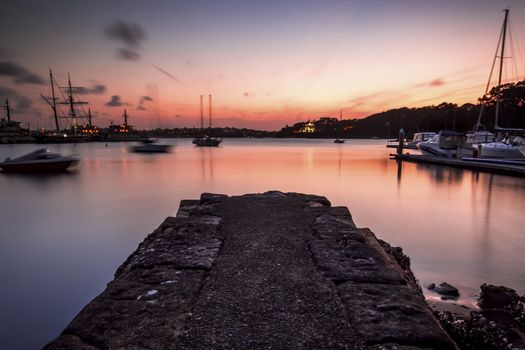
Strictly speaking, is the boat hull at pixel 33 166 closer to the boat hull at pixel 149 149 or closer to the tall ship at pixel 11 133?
the boat hull at pixel 149 149

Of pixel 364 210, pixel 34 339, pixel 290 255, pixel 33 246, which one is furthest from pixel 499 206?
pixel 33 246

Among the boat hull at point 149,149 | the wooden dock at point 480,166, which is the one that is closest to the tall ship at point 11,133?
the boat hull at point 149,149

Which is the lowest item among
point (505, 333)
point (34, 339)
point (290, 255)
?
point (34, 339)

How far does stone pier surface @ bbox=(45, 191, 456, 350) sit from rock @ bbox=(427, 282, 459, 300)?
2352 mm

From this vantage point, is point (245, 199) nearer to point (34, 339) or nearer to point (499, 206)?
point (34, 339)

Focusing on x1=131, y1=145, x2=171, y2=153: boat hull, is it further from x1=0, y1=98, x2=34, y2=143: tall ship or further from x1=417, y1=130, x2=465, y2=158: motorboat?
x1=0, y1=98, x2=34, y2=143: tall ship

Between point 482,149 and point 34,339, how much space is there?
1194 inches

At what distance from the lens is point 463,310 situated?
4.84 meters

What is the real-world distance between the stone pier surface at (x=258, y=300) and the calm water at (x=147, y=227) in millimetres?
3020

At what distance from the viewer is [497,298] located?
4.91 meters

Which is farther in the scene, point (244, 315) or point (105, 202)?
point (105, 202)

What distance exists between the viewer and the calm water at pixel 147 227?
19.3 feet

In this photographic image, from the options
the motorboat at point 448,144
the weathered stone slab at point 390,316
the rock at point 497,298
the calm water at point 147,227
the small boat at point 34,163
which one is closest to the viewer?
the weathered stone slab at point 390,316

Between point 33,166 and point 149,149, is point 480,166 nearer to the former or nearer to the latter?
point 33,166
